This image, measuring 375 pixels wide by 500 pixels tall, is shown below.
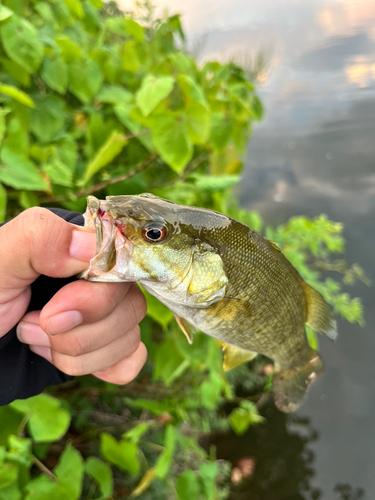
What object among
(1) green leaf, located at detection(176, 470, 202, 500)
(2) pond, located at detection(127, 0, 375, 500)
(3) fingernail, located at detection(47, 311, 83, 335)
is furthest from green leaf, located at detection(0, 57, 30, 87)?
(2) pond, located at detection(127, 0, 375, 500)

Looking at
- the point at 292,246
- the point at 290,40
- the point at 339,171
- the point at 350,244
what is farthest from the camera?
the point at 290,40

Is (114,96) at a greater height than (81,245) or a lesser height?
greater

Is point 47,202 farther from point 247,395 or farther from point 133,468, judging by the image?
point 247,395

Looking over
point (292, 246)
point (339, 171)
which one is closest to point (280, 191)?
point (339, 171)

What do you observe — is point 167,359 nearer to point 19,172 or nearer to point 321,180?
point 19,172

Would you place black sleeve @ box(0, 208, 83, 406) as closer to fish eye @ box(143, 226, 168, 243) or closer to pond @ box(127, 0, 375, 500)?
fish eye @ box(143, 226, 168, 243)

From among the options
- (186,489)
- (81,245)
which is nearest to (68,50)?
(81,245)
